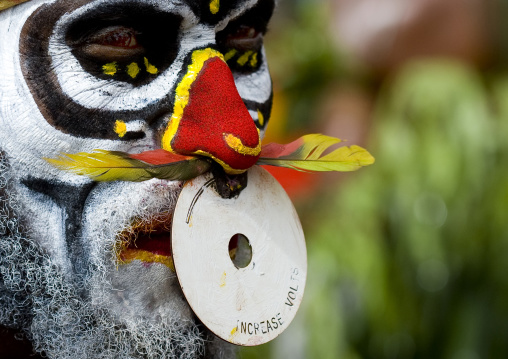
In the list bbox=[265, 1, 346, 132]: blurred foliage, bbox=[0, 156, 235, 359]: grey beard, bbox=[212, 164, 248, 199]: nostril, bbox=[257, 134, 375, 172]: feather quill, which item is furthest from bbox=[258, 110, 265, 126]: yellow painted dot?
bbox=[265, 1, 346, 132]: blurred foliage

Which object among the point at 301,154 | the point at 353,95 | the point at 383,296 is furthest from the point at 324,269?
the point at 301,154

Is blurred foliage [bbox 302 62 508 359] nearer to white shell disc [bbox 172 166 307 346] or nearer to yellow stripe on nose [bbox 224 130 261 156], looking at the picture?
white shell disc [bbox 172 166 307 346]

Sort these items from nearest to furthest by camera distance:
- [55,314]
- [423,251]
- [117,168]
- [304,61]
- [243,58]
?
[117,168] < [55,314] < [243,58] < [423,251] < [304,61]

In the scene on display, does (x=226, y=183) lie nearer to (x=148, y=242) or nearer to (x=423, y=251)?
(x=148, y=242)

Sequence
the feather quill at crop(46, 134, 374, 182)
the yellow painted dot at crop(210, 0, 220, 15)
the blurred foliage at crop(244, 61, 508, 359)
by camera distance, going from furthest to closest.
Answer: the blurred foliage at crop(244, 61, 508, 359) → the yellow painted dot at crop(210, 0, 220, 15) → the feather quill at crop(46, 134, 374, 182)

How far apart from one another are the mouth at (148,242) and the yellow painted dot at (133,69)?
0.29m

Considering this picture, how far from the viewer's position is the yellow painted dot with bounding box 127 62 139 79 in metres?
1.36

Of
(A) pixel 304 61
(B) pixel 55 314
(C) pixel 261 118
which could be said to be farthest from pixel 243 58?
(A) pixel 304 61

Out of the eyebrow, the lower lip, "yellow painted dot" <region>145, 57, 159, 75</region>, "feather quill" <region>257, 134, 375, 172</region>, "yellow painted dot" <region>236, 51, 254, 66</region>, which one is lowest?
the lower lip

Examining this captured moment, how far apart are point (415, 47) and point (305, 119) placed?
4.58 feet

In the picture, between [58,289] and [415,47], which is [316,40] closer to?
[415,47]

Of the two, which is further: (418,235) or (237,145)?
(418,235)

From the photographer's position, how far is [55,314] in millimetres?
1396

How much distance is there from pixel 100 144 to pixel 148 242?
0.23 meters
